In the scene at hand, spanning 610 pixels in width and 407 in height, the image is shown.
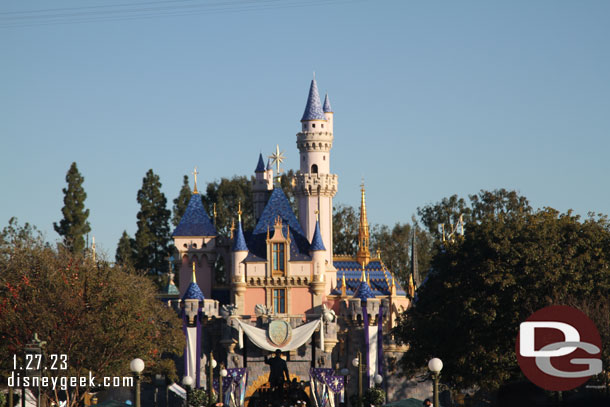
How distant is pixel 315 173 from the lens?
8544 centimetres

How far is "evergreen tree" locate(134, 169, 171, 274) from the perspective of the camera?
101438 millimetres

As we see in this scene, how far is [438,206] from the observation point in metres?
119

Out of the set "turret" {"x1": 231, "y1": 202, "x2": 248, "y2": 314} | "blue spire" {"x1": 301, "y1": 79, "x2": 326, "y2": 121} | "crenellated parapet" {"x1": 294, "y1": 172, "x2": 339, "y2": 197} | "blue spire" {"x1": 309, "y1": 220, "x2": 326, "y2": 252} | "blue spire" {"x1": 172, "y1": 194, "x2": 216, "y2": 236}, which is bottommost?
"turret" {"x1": 231, "y1": 202, "x2": 248, "y2": 314}

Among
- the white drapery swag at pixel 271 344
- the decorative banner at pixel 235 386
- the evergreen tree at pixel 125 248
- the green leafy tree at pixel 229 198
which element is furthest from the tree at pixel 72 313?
the green leafy tree at pixel 229 198

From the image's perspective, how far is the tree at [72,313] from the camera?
5688 centimetres

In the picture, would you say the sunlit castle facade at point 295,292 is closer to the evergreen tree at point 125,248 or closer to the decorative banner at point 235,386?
the decorative banner at point 235,386

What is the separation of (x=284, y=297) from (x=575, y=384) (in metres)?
32.1

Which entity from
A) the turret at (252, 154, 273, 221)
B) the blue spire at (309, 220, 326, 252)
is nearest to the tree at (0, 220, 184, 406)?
the blue spire at (309, 220, 326, 252)

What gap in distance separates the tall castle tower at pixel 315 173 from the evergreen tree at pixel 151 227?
20.2 meters

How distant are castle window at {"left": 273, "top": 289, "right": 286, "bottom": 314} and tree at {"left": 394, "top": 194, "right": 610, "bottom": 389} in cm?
1999

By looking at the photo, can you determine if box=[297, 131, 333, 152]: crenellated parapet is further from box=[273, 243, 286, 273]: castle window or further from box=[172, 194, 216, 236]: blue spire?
box=[172, 194, 216, 236]: blue spire

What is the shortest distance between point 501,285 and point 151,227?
49.7 meters

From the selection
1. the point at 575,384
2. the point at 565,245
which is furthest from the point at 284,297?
the point at 575,384

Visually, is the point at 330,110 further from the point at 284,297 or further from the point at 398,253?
the point at 398,253
